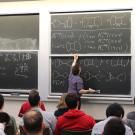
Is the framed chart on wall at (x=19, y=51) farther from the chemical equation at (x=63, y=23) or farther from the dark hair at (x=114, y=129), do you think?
the dark hair at (x=114, y=129)

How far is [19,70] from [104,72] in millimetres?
1696

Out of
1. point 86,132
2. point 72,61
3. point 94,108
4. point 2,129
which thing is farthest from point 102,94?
point 2,129

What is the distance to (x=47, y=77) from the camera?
22.1 feet

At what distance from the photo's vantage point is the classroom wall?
630 centimetres

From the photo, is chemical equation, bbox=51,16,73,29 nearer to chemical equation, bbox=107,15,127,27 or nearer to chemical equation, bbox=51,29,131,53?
chemical equation, bbox=51,29,131,53

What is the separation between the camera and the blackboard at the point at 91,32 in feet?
20.4

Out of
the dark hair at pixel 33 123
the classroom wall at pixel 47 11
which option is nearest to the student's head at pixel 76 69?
the classroom wall at pixel 47 11

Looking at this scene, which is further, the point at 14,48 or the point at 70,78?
the point at 14,48

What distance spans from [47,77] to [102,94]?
3.56ft

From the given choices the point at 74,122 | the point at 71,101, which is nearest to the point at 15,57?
the point at 71,101

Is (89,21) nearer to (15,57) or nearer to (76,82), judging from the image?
(76,82)

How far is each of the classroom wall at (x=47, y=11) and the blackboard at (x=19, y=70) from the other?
0.54 feet

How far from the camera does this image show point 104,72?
249 inches

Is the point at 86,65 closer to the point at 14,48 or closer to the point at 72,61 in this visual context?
the point at 72,61
